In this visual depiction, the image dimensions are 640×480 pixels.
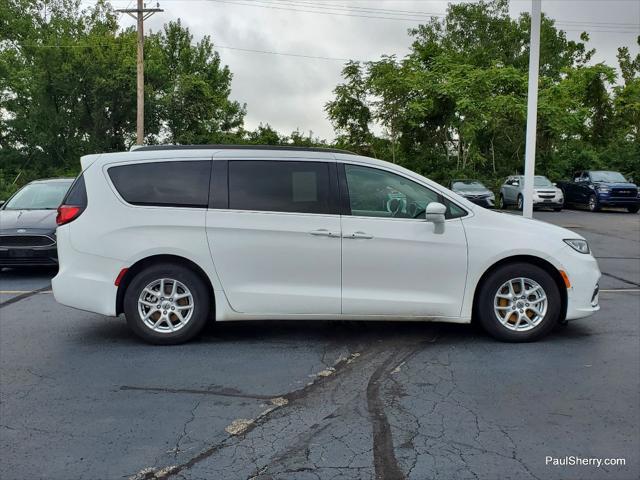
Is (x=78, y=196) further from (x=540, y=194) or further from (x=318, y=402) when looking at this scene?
(x=540, y=194)

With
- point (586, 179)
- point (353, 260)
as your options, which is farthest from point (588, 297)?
point (586, 179)

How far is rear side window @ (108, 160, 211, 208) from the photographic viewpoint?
5.86 metres

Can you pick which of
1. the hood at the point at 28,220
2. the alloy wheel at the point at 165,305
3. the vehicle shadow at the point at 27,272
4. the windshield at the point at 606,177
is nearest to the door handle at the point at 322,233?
the alloy wheel at the point at 165,305

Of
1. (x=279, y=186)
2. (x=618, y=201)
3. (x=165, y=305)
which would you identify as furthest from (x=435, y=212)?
(x=618, y=201)

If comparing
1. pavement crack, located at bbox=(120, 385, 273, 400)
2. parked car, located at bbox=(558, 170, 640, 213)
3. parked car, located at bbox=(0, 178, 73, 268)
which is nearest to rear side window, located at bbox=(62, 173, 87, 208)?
pavement crack, located at bbox=(120, 385, 273, 400)

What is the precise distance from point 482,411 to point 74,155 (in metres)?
35.9

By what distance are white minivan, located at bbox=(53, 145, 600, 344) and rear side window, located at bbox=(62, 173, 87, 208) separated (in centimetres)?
1

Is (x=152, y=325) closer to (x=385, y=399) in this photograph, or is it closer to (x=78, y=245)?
(x=78, y=245)

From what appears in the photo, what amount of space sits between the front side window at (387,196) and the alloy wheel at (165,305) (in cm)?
175

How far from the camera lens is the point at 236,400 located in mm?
4430

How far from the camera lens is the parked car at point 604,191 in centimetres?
2575

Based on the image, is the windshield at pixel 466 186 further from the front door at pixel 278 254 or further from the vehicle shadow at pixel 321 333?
the front door at pixel 278 254

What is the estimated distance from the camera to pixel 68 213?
589 centimetres

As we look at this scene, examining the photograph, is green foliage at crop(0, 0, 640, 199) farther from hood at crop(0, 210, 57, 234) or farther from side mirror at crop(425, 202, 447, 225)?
side mirror at crop(425, 202, 447, 225)
